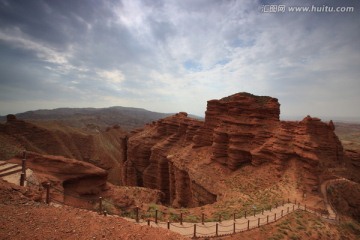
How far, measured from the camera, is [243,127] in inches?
1599

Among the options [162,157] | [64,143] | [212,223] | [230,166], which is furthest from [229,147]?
[64,143]

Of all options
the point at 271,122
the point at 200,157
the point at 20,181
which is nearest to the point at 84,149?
Answer: the point at 200,157

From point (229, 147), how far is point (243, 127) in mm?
4503

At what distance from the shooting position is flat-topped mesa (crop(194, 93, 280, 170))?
3903cm

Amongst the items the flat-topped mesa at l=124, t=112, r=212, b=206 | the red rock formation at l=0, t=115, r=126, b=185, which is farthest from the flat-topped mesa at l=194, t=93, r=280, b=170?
the red rock formation at l=0, t=115, r=126, b=185

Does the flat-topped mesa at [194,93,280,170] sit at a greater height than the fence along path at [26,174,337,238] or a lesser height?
greater

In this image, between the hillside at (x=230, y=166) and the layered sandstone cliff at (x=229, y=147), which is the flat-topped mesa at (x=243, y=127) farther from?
the hillside at (x=230, y=166)

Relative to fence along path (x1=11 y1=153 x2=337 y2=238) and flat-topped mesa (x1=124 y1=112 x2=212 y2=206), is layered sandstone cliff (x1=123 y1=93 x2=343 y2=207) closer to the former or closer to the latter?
flat-topped mesa (x1=124 y1=112 x2=212 y2=206)

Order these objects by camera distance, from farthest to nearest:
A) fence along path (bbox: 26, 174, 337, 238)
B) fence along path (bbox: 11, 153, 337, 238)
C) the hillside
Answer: the hillside
fence along path (bbox: 26, 174, 337, 238)
fence along path (bbox: 11, 153, 337, 238)

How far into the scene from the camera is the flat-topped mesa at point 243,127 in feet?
128

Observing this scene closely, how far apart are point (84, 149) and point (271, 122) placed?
244ft

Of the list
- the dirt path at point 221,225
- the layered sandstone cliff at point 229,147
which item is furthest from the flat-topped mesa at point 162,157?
the dirt path at point 221,225

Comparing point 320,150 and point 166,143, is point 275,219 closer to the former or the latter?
point 320,150

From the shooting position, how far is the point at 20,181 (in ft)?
44.9
